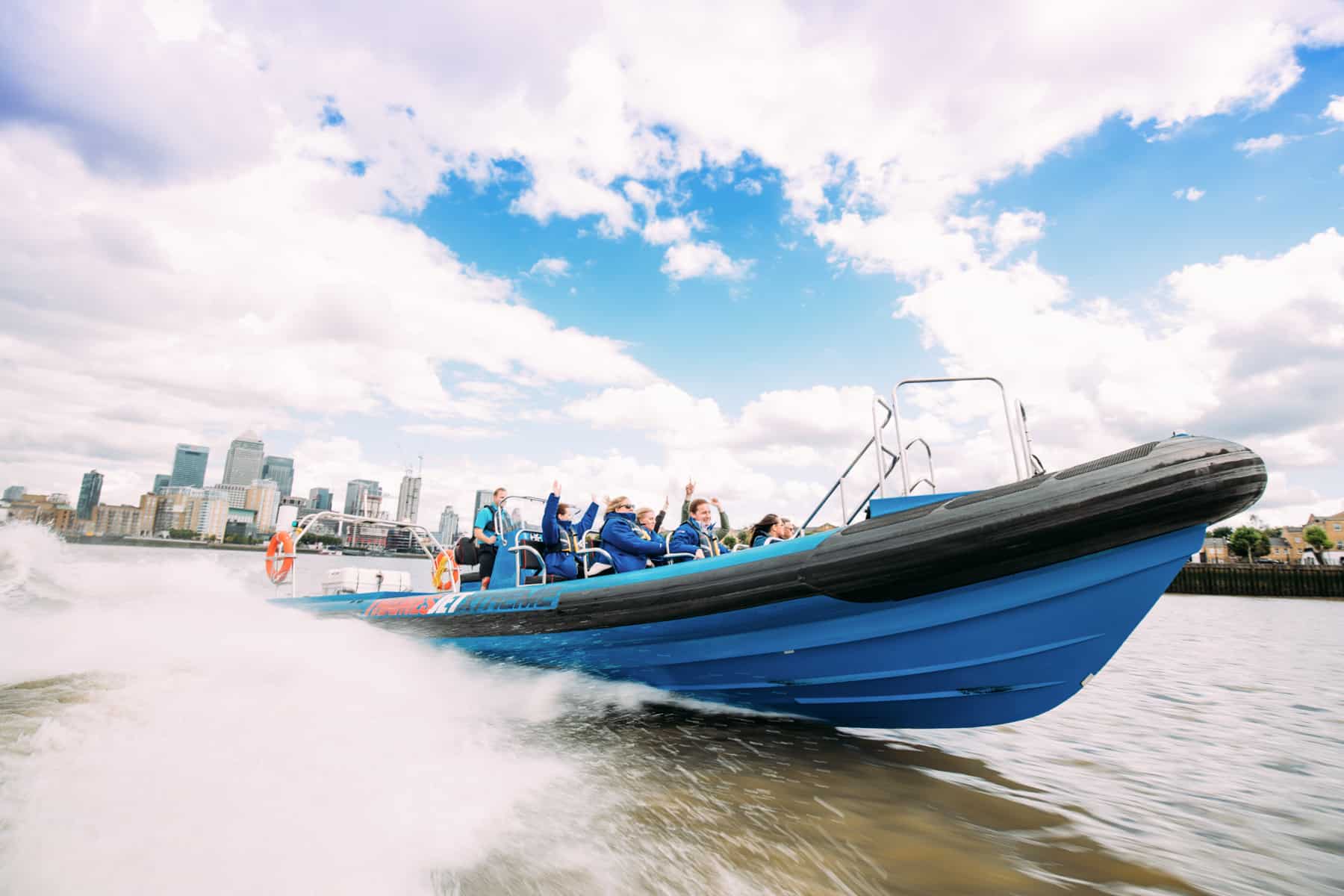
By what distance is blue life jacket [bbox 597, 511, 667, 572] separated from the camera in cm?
519

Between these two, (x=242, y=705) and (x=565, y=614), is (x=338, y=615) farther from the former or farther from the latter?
(x=565, y=614)

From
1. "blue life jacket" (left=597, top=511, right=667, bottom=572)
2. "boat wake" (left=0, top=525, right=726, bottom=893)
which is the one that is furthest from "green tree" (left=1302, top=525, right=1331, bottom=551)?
"boat wake" (left=0, top=525, right=726, bottom=893)

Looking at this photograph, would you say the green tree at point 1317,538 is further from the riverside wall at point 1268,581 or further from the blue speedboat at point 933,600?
the blue speedboat at point 933,600

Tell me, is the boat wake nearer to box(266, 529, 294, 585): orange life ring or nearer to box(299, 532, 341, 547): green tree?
box(266, 529, 294, 585): orange life ring

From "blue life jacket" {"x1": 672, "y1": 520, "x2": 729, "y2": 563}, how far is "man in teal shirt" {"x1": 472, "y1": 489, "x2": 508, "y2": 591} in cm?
189

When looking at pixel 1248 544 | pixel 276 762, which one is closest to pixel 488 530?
pixel 276 762

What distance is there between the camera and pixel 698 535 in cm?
525

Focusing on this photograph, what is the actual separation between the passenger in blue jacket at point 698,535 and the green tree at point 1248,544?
271 feet

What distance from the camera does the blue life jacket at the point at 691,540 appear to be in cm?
518

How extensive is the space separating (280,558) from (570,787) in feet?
23.2

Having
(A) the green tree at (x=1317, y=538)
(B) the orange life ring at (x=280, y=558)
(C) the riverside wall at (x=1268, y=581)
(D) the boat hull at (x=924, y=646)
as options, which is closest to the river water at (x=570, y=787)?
(D) the boat hull at (x=924, y=646)

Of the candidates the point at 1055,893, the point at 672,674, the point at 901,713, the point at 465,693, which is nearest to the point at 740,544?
the point at 672,674

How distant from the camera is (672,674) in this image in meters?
4.41

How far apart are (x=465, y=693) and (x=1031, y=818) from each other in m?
3.88
